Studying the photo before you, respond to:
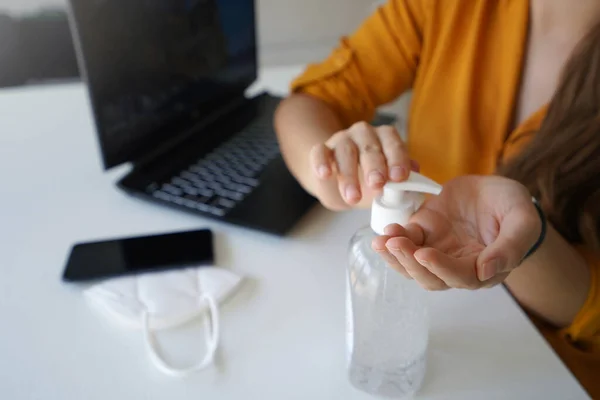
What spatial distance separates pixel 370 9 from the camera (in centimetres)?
129

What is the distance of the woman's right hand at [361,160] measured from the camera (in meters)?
0.42

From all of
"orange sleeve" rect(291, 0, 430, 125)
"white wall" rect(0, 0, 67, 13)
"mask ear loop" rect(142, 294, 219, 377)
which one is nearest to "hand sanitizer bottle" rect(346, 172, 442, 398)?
"mask ear loop" rect(142, 294, 219, 377)

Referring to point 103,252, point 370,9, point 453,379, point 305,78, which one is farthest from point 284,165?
point 370,9

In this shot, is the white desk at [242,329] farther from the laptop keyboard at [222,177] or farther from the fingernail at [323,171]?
the fingernail at [323,171]

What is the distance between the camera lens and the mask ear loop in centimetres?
43

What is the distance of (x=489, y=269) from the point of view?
0.33 meters

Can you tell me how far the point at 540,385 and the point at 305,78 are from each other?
495mm

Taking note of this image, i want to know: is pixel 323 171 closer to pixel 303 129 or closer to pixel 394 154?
pixel 394 154

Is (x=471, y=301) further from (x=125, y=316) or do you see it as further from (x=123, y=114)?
(x=123, y=114)

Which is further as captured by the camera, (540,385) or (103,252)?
(103,252)

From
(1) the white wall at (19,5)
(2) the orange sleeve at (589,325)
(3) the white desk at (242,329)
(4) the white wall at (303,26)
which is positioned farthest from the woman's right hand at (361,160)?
(4) the white wall at (303,26)

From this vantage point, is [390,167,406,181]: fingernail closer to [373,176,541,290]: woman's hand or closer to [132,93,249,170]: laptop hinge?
[373,176,541,290]: woman's hand

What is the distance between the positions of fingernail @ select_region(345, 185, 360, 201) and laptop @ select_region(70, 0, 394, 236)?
149 millimetres

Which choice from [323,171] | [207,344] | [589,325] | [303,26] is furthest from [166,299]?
[303,26]
